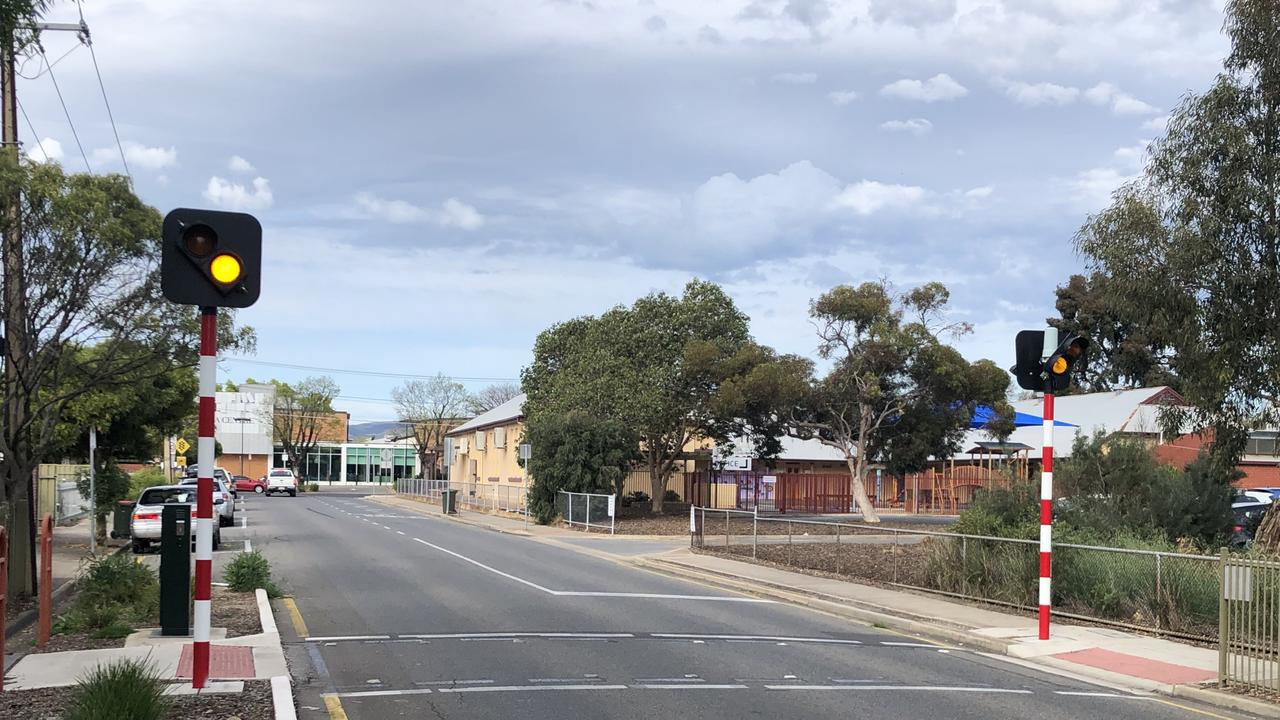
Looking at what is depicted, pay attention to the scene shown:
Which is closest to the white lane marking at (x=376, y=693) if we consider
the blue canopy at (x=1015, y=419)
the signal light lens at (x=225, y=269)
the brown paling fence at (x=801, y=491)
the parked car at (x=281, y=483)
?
the signal light lens at (x=225, y=269)

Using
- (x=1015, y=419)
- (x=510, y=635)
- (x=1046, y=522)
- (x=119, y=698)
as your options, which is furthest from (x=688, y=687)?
(x=1015, y=419)

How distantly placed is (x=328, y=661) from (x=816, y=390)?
92.0 feet

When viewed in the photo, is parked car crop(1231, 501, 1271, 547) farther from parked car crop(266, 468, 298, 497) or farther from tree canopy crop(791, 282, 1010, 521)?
parked car crop(266, 468, 298, 497)

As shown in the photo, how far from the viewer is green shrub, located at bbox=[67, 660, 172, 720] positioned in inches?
284

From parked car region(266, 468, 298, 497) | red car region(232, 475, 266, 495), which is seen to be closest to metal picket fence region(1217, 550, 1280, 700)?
parked car region(266, 468, 298, 497)

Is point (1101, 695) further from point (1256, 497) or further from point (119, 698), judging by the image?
point (1256, 497)

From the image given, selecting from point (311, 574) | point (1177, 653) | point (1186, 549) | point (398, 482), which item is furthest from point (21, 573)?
point (398, 482)

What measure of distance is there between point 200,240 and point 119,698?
130 inches

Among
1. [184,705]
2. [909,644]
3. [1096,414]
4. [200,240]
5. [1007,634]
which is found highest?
[200,240]

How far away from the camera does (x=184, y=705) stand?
851 centimetres

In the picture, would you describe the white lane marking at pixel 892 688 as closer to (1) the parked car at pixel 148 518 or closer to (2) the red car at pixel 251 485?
(1) the parked car at pixel 148 518

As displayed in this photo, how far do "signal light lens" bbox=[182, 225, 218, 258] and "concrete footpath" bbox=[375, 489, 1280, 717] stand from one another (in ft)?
30.2

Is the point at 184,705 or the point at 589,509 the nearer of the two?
the point at 184,705

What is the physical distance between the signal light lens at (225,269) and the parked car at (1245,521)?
18.5 m
